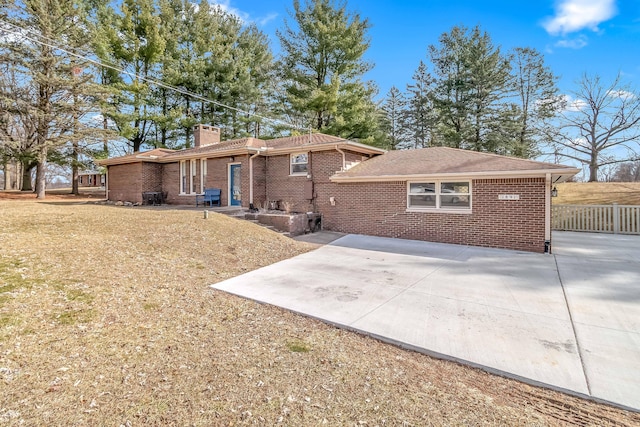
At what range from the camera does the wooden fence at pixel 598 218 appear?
12.6m

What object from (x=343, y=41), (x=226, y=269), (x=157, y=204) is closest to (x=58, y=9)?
(x=157, y=204)

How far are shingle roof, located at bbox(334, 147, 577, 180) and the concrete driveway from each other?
2.52 m

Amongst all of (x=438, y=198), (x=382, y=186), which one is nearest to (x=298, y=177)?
(x=382, y=186)

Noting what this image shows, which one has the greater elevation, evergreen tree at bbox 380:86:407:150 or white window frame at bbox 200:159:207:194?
evergreen tree at bbox 380:86:407:150

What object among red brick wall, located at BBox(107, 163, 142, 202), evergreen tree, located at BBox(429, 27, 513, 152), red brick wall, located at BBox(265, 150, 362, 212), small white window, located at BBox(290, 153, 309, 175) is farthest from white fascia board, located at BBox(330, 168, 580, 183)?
evergreen tree, located at BBox(429, 27, 513, 152)

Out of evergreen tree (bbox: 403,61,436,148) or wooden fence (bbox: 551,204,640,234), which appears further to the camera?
evergreen tree (bbox: 403,61,436,148)

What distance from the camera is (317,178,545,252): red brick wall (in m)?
9.46

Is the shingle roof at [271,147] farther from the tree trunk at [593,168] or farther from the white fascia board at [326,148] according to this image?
the tree trunk at [593,168]

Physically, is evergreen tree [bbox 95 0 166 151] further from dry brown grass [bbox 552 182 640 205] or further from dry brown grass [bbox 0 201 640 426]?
dry brown grass [bbox 552 182 640 205]

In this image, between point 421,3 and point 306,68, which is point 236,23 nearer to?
point 306,68

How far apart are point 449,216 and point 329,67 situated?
55.2 feet

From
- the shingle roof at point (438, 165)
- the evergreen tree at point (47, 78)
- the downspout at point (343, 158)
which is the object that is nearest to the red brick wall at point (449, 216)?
the shingle roof at point (438, 165)

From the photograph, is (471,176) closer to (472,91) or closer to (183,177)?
(183,177)

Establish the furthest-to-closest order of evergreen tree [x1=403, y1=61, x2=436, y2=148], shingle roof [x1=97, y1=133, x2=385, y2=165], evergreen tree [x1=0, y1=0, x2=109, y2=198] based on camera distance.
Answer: evergreen tree [x1=403, y1=61, x2=436, y2=148] < evergreen tree [x1=0, y1=0, x2=109, y2=198] < shingle roof [x1=97, y1=133, x2=385, y2=165]
